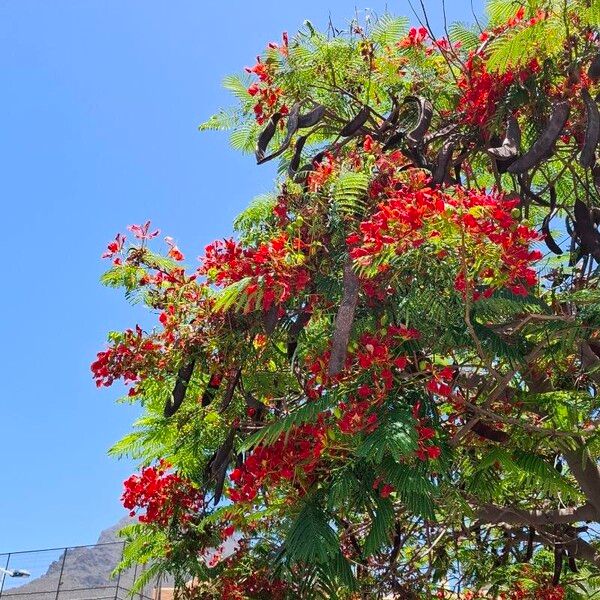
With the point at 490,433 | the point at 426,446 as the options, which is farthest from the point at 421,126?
the point at 426,446

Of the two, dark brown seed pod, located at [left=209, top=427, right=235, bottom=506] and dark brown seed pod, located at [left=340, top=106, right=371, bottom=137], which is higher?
dark brown seed pod, located at [left=340, top=106, right=371, bottom=137]

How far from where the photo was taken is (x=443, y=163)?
4.60m

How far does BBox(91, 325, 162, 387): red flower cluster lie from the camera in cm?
470

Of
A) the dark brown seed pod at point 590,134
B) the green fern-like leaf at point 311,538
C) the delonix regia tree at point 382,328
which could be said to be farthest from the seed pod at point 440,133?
the green fern-like leaf at point 311,538

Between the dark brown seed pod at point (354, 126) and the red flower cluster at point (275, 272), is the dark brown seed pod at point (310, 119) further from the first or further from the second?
the red flower cluster at point (275, 272)

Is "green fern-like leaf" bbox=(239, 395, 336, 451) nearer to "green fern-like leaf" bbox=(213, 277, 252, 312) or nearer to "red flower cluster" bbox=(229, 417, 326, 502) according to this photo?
Answer: "red flower cluster" bbox=(229, 417, 326, 502)

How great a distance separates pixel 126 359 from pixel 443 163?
2.24 metres

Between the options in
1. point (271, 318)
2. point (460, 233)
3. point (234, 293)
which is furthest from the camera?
point (271, 318)

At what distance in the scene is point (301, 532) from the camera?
4141 mm

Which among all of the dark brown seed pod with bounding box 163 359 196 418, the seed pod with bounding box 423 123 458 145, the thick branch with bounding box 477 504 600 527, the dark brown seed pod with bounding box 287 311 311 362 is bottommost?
the thick branch with bounding box 477 504 600 527

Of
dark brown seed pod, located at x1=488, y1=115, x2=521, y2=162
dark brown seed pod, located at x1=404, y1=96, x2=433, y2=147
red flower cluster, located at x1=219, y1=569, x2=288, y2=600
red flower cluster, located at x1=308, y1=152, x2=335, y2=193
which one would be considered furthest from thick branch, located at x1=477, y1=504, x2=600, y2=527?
red flower cluster, located at x1=308, y1=152, x2=335, y2=193

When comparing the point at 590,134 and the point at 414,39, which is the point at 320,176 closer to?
the point at 590,134

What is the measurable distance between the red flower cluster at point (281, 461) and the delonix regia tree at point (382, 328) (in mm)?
14

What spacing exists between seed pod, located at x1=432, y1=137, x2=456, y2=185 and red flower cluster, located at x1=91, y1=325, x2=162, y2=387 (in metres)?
A: 1.96
